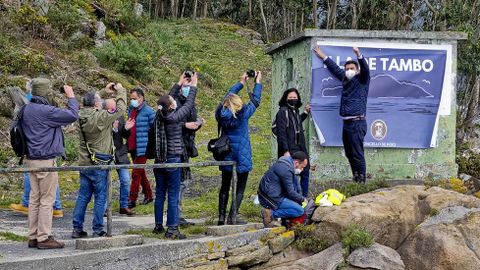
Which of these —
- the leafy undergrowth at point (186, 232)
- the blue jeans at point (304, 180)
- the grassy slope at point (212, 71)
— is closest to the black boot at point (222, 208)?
the leafy undergrowth at point (186, 232)

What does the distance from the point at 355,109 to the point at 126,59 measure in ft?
43.9

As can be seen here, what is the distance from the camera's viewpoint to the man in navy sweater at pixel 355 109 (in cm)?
1019

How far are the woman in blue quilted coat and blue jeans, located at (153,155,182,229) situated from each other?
0.91 metres

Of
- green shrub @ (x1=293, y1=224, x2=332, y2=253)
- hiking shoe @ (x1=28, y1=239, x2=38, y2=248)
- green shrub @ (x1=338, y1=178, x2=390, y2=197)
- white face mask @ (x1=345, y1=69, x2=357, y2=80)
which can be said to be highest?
white face mask @ (x1=345, y1=69, x2=357, y2=80)

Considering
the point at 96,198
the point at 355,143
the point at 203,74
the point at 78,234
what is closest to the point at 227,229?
the point at 96,198

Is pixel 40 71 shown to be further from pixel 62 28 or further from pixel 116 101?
pixel 116 101

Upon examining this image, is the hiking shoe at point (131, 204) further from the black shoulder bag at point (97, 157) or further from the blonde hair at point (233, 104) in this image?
the blonde hair at point (233, 104)

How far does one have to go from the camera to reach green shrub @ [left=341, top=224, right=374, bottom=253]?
27.6ft

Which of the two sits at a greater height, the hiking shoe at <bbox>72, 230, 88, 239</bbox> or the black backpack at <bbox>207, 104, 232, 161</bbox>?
the black backpack at <bbox>207, 104, 232, 161</bbox>

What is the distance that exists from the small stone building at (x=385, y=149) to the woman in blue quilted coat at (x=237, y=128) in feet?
7.19

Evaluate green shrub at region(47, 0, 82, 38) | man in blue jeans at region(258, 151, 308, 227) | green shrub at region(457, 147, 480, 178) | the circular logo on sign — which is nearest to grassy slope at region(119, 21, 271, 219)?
man in blue jeans at region(258, 151, 308, 227)

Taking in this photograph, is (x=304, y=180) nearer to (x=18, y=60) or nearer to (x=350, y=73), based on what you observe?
(x=350, y=73)

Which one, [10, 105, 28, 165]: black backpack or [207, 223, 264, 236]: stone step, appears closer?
[10, 105, 28, 165]: black backpack

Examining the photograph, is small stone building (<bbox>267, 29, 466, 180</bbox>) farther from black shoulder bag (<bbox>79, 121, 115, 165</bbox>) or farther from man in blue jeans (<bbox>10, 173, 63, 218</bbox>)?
man in blue jeans (<bbox>10, 173, 63, 218</bbox>)
